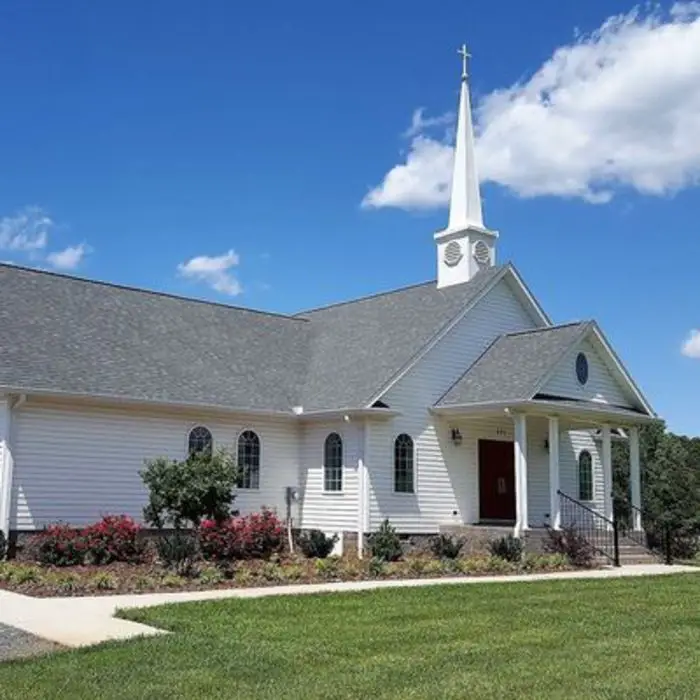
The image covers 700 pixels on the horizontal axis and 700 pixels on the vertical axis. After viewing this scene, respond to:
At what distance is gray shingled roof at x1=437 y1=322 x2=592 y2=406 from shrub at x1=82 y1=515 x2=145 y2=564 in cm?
821

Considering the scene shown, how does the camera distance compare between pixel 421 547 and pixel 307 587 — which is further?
pixel 421 547

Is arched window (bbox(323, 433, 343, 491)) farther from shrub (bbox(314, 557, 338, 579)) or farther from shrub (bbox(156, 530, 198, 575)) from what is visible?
shrub (bbox(156, 530, 198, 575))

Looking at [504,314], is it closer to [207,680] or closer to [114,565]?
[114,565]

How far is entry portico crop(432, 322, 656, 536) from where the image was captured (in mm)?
21453

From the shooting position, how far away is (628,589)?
15.1 m

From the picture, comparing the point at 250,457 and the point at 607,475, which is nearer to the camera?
the point at 250,457

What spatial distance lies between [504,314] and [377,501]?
6.68 m

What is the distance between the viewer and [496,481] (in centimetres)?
2430

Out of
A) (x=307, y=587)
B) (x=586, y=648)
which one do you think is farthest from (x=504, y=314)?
(x=586, y=648)

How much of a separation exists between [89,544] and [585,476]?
14.8m

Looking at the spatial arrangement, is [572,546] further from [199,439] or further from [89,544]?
[89,544]

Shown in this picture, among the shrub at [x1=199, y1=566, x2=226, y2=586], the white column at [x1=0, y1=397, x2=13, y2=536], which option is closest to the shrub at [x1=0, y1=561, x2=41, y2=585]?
the shrub at [x1=199, y1=566, x2=226, y2=586]

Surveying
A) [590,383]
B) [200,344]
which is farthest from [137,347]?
[590,383]

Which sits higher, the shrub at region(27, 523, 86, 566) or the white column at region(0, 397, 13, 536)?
the white column at region(0, 397, 13, 536)
